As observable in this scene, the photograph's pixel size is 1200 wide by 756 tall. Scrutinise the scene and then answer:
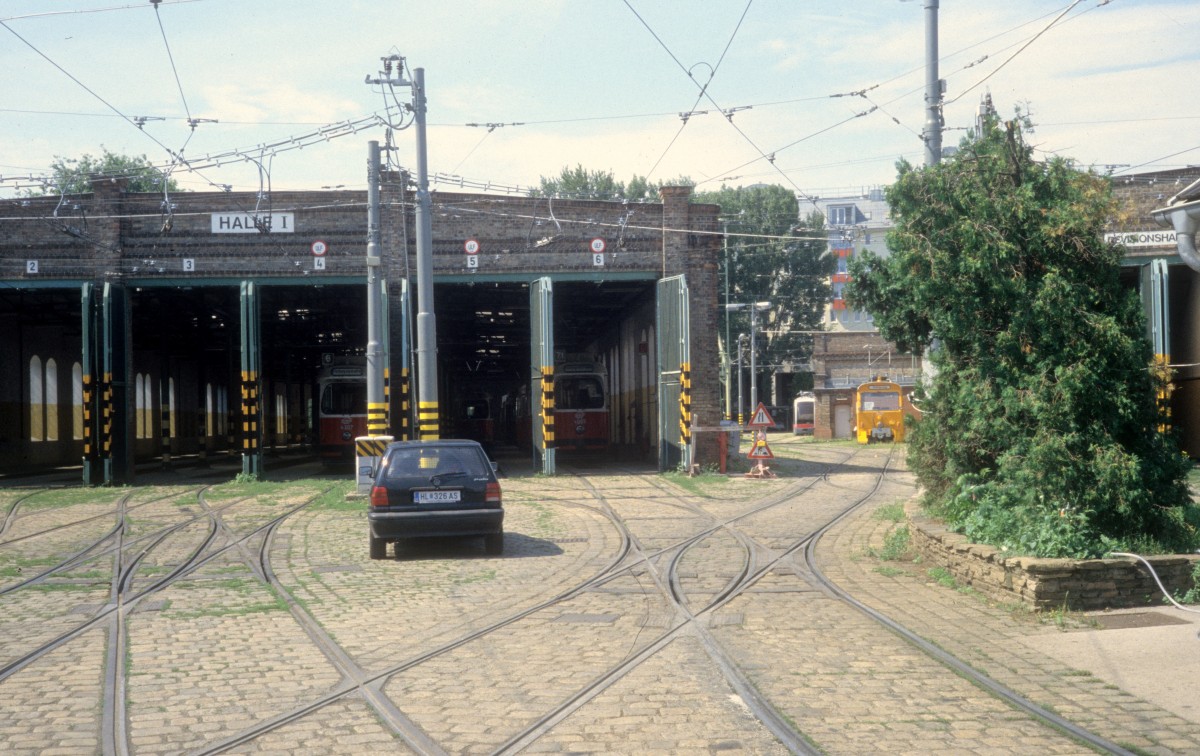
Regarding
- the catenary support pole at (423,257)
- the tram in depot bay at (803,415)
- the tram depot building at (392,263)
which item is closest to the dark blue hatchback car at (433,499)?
the catenary support pole at (423,257)

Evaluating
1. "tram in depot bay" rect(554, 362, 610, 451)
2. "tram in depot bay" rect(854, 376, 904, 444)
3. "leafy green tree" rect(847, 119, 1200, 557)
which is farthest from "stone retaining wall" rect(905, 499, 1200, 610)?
"tram in depot bay" rect(854, 376, 904, 444)

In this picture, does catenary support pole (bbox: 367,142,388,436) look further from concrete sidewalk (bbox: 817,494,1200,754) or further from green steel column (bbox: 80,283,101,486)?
concrete sidewalk (bbox: 817,494,1200,754)

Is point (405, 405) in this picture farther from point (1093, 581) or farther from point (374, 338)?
point (1093, 581)

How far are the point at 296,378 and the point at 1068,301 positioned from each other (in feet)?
197

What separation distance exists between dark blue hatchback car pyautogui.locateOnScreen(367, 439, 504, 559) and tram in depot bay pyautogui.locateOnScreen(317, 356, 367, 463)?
18504 mm

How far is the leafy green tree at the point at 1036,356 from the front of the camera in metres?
10.0

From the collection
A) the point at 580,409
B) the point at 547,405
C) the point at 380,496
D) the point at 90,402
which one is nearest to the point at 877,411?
the point at 580,409

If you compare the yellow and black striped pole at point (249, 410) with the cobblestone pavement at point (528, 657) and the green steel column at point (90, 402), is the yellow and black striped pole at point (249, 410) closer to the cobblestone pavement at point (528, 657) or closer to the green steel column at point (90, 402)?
the green steel column at point (90, 402)

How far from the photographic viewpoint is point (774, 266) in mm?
60469

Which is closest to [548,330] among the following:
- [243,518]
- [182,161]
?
[182,161]

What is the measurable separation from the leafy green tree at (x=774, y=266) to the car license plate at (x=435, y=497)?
42.9 meters

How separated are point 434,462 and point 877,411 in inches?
1536

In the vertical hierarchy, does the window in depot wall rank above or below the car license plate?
above

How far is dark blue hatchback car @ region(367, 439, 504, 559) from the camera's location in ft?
43.0
